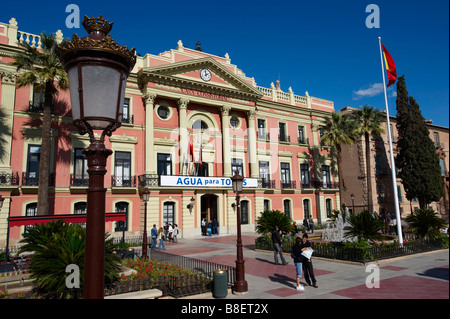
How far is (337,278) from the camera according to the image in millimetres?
11711

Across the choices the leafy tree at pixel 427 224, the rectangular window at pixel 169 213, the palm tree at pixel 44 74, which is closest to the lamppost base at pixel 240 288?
the leafy tree at pixel 427 224

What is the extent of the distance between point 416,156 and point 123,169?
34035 millimetres

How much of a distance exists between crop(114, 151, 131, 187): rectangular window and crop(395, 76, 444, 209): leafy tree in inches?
1296

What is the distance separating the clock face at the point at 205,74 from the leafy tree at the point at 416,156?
79.5 ft

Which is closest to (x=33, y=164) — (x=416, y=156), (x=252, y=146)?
(x=252, y=146)

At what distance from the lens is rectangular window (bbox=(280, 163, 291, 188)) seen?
1423 inches

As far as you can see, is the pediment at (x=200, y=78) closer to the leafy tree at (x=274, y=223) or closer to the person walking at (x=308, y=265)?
the leafy tree at (x=274, y=223)

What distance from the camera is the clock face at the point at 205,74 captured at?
3152 centimetres

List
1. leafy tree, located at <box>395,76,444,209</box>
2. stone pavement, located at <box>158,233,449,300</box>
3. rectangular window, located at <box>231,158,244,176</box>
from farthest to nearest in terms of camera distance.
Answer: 1. leafy tree, located at <box>395,76,444,209</box>
2. rectangular window, located at <box>231,158,244,176</box>
3. stone pavement, located at <box>158,233,449,300</box>

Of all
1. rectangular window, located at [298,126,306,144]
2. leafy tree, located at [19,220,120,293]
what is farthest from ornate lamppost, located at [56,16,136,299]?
rectangular window, located at [298,126,306,144]

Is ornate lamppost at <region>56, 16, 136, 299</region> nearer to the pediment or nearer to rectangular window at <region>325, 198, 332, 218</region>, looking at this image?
the pediment

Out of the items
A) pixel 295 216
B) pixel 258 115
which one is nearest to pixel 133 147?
pixel 258 115

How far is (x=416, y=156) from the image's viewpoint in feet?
124
